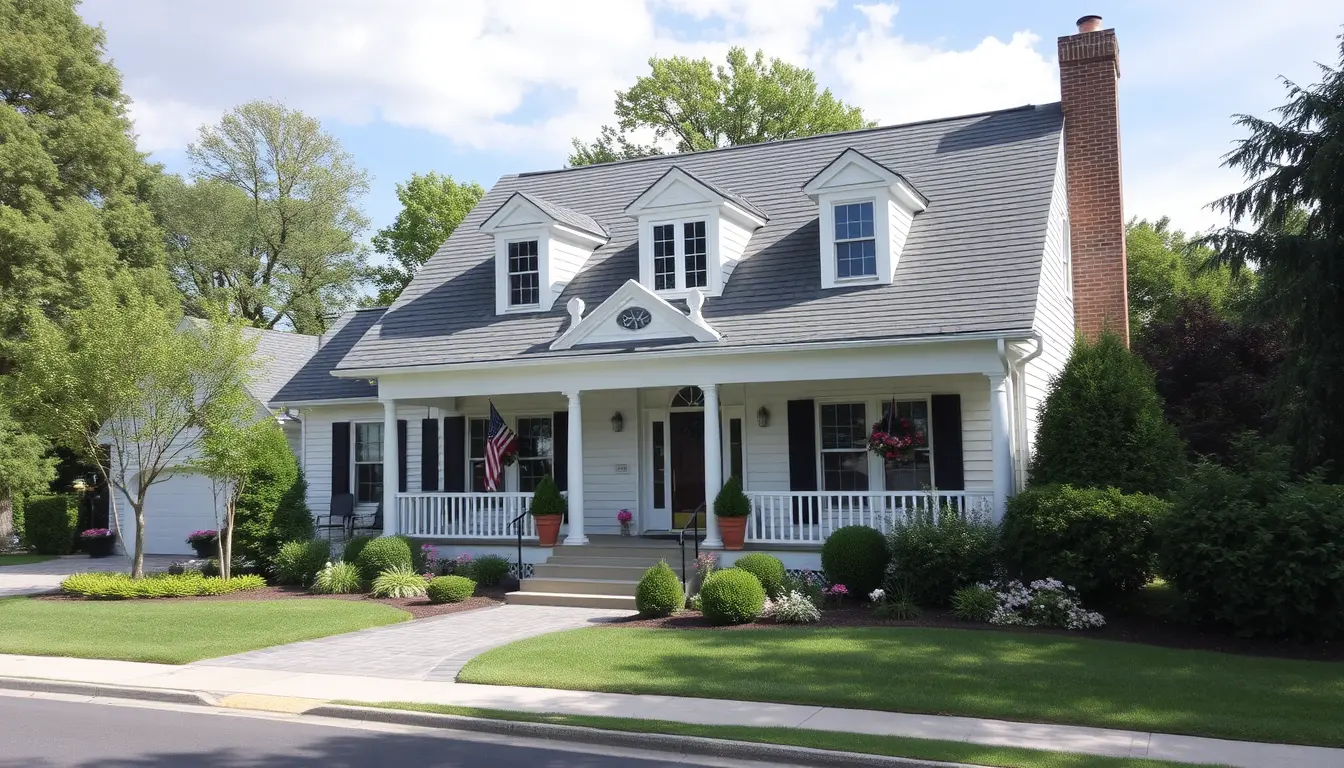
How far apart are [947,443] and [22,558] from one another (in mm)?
23618

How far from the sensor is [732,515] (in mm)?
15672

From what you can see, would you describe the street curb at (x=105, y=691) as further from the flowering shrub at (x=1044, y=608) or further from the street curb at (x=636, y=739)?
the flowering shrub at (x=1044, y=608)

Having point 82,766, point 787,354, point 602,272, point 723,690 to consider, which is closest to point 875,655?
point 723,690

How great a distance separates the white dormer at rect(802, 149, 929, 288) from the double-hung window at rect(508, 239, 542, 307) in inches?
218

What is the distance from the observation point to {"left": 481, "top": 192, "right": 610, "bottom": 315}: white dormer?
18969 mm

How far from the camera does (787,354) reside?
15.7 meters

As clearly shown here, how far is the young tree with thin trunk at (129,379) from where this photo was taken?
16.9m

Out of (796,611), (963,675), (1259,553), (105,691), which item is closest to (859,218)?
(796,611)

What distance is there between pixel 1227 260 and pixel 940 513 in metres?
7.91

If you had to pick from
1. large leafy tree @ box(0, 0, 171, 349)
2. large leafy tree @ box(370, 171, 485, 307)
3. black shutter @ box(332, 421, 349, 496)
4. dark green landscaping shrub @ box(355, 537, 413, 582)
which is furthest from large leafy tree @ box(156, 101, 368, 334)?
dark green landscaping shrub @ box(355, 537, 413, 582)

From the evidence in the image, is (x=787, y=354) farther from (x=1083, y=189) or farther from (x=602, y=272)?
(x=1083, y=189)

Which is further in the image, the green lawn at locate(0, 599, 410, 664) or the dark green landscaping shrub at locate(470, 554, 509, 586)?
the dark green landscaping shrub at locate(470, 554, 509, 586)

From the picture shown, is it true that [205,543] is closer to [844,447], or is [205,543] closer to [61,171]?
[844,447]

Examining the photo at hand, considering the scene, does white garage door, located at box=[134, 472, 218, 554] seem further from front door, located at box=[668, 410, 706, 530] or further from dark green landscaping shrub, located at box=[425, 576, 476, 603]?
front door, located at box=[668, 410, 706, 530]
